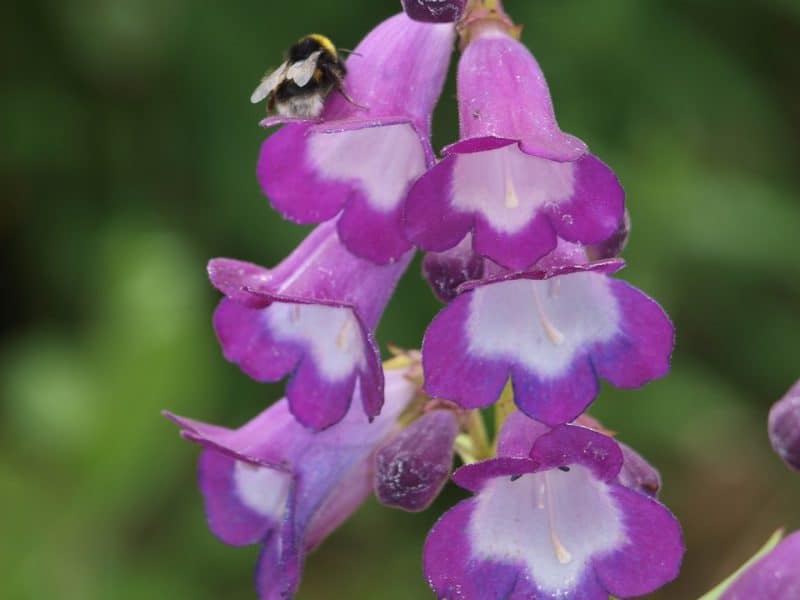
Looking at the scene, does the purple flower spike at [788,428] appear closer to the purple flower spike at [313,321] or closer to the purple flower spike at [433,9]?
the purple flower spike at [313,321]

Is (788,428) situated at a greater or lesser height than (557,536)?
greater

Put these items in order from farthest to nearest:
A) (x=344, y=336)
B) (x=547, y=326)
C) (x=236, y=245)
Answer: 1. (x=236, y=245)
2. (x=344, y=336)
3. (x=547, y=326)

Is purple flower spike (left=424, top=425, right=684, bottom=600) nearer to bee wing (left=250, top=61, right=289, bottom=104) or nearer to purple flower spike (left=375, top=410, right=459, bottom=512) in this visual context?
purple flower spike (left=375, top=410, right=459, bottom=512)

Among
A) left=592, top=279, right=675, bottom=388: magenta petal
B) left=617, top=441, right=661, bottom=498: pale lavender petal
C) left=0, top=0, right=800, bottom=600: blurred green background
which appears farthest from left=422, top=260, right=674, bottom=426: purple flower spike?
left=0, top=0, right=800, bottom=600: blurred green background

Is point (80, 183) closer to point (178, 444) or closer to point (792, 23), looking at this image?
point (178, 444)

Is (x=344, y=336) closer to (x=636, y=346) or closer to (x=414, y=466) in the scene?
(x=414, y=466)

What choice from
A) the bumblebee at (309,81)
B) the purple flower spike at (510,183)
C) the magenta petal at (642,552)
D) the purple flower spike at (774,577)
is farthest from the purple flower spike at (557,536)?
the bumblebee at (309,81)

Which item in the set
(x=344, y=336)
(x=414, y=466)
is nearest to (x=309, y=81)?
(x=344, y=336)

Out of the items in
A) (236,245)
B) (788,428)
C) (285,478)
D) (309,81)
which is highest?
(309,81)
